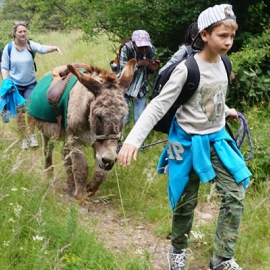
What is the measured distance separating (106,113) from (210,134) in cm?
137

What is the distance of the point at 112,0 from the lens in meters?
7.78

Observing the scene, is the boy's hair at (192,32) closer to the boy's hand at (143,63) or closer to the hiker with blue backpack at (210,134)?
the boy's hand at (143,63)

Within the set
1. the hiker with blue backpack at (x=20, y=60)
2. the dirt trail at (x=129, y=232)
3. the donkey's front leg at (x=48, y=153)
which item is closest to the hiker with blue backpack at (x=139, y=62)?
the hiker with blue backpack at (x=20, y=60)

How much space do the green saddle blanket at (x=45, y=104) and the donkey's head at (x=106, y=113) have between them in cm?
70

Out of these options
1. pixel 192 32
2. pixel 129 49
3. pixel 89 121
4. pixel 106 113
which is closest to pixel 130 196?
pixel 89 121

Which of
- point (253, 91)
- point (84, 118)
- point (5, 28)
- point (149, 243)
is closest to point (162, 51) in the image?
point (253, 91)

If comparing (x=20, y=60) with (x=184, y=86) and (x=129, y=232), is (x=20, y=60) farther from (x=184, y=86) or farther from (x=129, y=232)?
(x=184, y=86)

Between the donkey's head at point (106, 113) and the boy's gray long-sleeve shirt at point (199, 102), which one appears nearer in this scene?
the boy's gray long-sleeve shirt at point (199, 102)

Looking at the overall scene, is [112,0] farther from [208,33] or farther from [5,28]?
[5,28]

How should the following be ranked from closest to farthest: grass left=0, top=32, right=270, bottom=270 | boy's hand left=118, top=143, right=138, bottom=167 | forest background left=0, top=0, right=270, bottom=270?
boy's hand left=118, top=143, right=138, bottom=167 → grass left=0, top=32, right=270, bottom=270 → forest background left=0, top=0, right=270, bottom=270

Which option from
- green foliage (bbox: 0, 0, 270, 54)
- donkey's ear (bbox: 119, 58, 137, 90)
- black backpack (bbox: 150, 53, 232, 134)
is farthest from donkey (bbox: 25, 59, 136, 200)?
green foliage (bbox: 0, 0, 270, 54)

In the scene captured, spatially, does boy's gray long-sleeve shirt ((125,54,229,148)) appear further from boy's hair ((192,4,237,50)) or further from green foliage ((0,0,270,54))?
green foliage ((0,0,270,54))

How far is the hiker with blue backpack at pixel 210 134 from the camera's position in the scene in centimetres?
326

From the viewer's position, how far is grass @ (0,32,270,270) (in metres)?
3.37
